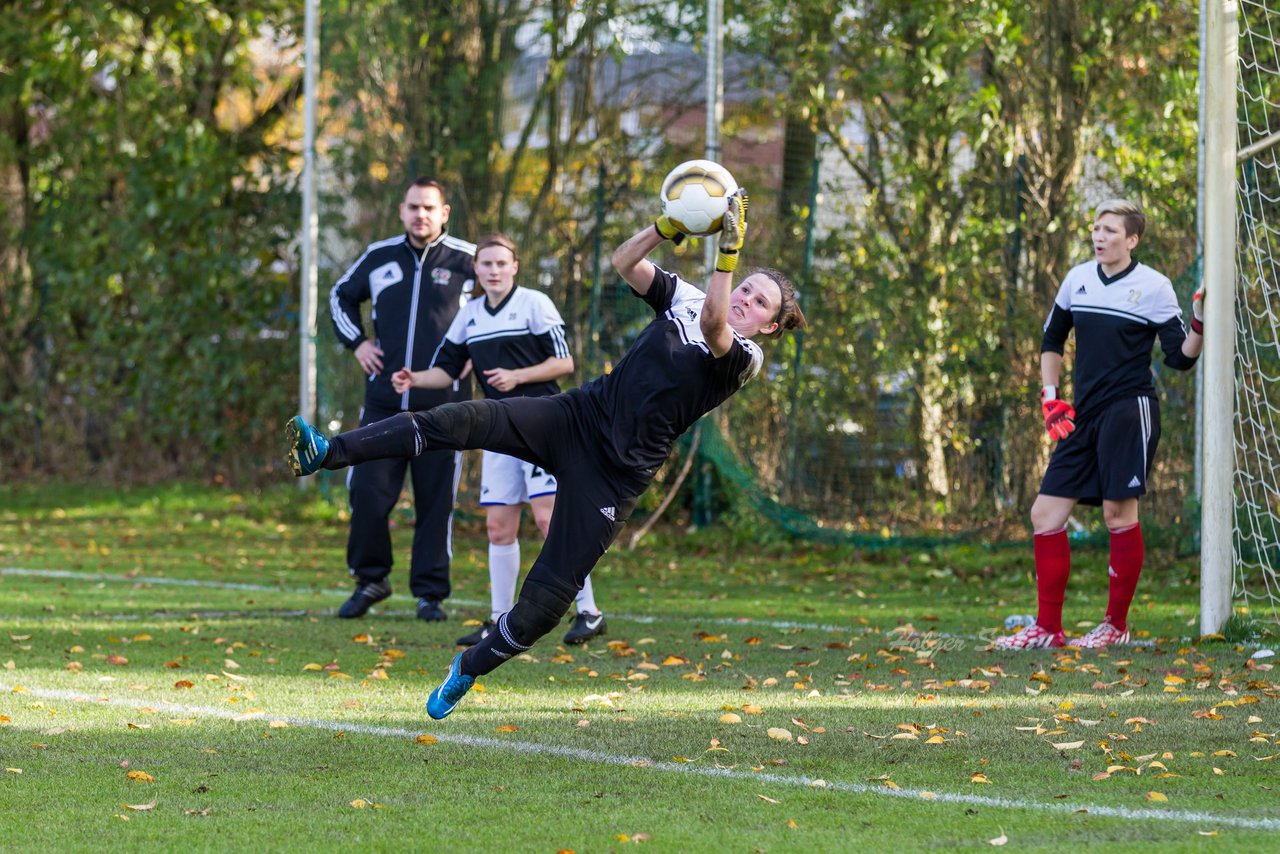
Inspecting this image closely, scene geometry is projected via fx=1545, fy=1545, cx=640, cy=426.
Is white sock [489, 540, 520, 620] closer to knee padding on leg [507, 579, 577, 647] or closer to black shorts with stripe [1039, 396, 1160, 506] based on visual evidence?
knee padding on leg [507, 579, 577, 647]

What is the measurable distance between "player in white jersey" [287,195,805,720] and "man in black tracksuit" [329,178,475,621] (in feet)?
10.2

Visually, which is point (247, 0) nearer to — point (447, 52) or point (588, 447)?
point (447, 52)

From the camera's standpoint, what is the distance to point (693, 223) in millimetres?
5258

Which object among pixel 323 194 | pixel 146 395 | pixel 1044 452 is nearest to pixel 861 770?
pixel 1044 452

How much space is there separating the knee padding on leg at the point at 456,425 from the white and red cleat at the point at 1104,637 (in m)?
3.69

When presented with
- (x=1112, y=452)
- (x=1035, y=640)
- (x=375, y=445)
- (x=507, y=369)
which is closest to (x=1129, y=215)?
(x=1112, y=452)

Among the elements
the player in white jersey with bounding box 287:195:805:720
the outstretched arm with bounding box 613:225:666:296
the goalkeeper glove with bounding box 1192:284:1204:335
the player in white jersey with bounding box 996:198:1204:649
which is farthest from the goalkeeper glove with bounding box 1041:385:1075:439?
the outstretched arm with bounding box 613:225:666:296

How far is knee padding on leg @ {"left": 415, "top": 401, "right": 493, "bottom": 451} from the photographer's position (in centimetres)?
539

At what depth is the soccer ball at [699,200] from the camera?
524cm

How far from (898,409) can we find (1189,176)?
281cm

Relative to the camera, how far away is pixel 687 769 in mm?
4930

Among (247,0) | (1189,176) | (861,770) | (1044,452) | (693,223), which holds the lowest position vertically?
(861,770)

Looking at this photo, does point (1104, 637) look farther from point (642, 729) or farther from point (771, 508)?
point (771, 508)

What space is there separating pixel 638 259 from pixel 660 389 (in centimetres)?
48
